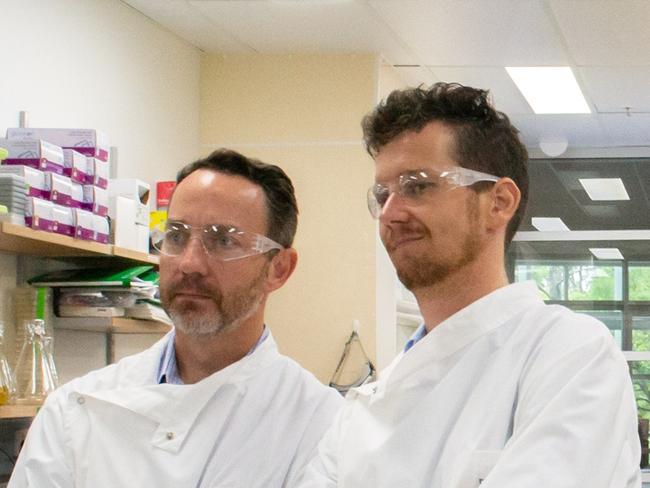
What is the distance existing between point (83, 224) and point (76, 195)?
86 millimetres

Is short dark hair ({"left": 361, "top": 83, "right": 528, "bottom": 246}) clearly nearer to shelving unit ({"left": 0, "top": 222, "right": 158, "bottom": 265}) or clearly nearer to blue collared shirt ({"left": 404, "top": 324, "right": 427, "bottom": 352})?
blue collared shirt ({"left": 404, "top": 324, "right": 427, "bottom": 352})

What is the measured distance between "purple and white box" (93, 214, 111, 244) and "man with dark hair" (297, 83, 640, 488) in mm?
1632

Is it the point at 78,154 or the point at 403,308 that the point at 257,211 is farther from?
the point at 403,308

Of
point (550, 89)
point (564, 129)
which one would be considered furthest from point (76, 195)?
point (564, 129)

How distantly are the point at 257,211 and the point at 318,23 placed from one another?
2.64 meters

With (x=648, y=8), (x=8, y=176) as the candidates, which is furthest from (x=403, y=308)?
(x=8, y=176)

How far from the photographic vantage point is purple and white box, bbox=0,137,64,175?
295 cm

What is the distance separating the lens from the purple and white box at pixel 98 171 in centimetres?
319

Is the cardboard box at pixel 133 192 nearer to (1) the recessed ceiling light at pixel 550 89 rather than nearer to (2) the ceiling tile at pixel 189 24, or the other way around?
(2) the ceiling tile at pixel 189 24

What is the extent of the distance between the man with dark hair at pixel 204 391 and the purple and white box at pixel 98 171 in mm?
1306

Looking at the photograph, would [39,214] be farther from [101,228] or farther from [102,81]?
[102,81]

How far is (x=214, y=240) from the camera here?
1.85 m

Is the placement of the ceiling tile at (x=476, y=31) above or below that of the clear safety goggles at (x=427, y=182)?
above

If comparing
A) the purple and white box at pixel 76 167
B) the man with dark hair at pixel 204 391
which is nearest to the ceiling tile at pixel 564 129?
the purple and white box at pixel 76 167
